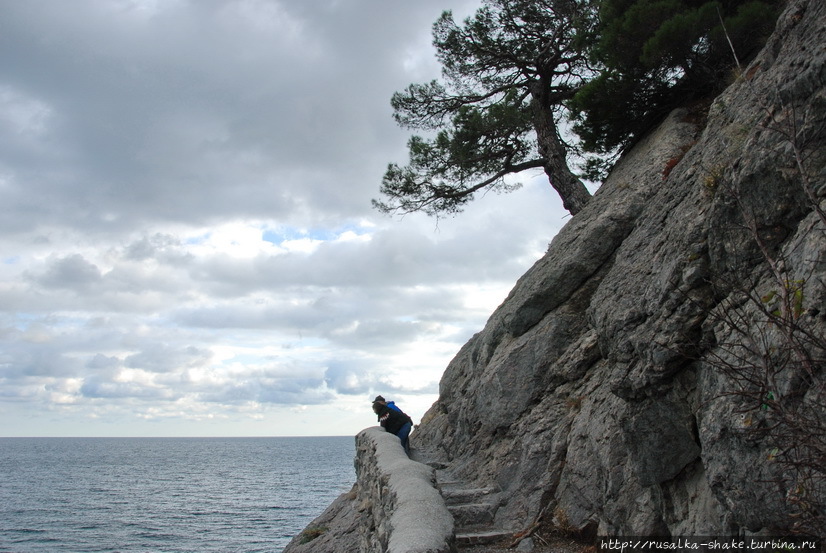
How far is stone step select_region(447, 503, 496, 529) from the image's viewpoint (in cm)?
729

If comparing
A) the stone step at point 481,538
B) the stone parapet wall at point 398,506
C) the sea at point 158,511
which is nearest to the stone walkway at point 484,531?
the stone step at point 481,538

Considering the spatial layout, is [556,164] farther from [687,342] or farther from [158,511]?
A: [158,511]

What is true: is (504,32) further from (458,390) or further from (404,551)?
(404,551)

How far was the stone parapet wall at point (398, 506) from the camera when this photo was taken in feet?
16.6

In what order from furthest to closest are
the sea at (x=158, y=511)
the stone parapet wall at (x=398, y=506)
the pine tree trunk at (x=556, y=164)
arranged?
the sea at (x=158, y=511), the pine tree trunk at (x=556, y=164), the stone parapet wall at (x=398, y=506)

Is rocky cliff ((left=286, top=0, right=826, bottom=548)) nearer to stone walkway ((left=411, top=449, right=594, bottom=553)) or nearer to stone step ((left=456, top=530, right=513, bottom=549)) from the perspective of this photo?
stone walkway ((left=411, top=449, right=594, bottom=553))

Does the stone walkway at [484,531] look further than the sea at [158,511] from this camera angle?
No

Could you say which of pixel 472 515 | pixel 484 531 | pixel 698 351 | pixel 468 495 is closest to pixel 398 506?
pixel 484 531

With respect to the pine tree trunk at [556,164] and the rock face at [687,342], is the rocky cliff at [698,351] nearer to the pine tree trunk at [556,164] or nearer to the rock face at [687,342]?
the rock face at [687,342]

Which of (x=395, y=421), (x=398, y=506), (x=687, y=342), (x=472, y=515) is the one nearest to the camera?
(x=687, y=342)

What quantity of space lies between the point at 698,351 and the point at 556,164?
952cm

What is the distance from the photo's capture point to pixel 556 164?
13250 millimetres

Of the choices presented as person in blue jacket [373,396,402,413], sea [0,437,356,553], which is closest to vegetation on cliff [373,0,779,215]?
person in blue jacket [373,396,402,413]

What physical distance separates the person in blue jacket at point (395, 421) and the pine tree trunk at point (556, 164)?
5.61m
